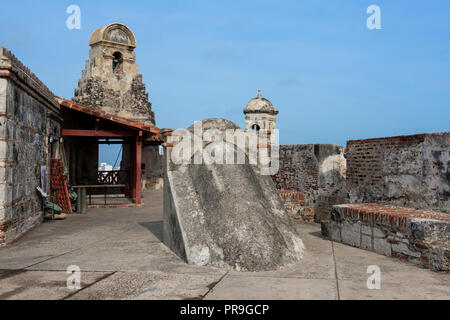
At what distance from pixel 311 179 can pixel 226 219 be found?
4.68 meters

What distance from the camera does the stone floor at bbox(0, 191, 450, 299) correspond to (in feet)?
13.4

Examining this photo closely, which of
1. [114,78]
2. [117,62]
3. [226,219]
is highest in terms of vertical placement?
[117,62]

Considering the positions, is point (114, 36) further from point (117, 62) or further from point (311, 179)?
point (311, 179)

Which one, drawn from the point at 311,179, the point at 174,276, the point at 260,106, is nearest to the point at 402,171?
the point at 311,179

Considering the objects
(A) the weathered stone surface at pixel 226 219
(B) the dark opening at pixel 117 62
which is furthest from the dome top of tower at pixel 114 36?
(A) the weathered stone surface at pixel 226 219

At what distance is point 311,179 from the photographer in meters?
9.73

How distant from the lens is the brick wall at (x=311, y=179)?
9344 millimetres

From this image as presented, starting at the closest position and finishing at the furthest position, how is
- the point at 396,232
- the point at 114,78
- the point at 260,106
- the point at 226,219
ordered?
the point at 226,219 < the point at 396,232 < the point at 114,78 < the point at 260,106

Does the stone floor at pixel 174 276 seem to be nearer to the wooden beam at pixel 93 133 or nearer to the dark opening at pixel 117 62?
the wooden beam at pixel 93 133

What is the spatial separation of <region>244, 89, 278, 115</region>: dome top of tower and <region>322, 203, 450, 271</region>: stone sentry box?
1666cm

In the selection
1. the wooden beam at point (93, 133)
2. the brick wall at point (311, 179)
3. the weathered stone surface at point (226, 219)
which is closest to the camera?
the weathered stone surface at point (226, 219)

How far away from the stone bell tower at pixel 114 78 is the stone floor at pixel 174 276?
44.0 feet
